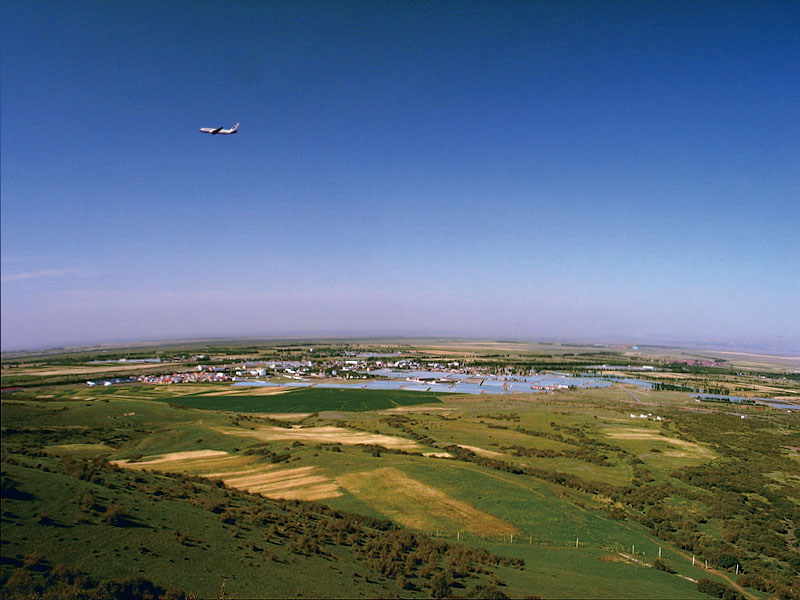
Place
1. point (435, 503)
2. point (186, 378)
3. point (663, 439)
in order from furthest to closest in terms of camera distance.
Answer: point (186, 378)
point (663, 439)
point (435, 503)

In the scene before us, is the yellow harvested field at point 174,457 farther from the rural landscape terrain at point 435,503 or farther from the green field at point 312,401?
the green field at point 312,401

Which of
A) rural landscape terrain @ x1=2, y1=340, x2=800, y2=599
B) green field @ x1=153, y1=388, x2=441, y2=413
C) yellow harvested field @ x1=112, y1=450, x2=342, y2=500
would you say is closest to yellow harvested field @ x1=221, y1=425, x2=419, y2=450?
rural landscape terrain @ x1=2, y1=340, x2=800, y2=599

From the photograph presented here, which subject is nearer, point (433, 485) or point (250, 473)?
point (433, 485)

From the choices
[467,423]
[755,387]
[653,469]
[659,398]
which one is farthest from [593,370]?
[755,387]

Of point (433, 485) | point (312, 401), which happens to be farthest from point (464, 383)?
point (433, 485)

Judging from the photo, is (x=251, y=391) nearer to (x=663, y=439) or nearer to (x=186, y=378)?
(x=186, y=378)

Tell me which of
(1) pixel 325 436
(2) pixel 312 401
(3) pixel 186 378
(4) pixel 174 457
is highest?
(4) pixel 174 457

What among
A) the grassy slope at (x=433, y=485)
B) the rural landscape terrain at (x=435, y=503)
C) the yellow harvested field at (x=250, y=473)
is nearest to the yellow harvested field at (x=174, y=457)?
the yellow harvested field at (x=250, y=473)
